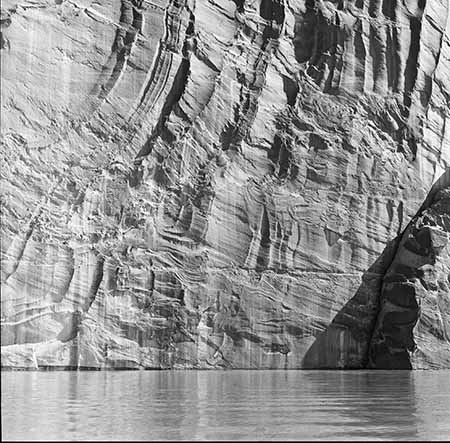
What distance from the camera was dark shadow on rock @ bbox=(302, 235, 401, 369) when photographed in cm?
1738

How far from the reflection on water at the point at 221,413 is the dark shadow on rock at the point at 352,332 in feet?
23.7

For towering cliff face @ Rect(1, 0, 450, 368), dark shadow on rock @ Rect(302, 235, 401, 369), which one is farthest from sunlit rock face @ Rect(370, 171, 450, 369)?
dark shadow on rock @ Rect(302, 235, 401, 369)

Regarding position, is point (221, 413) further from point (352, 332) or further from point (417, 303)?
point (352, 332)

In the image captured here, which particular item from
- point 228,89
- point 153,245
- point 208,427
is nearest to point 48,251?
point 153,245

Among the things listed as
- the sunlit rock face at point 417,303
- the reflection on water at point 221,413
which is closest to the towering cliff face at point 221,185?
the sunlit rock face at point 417,303

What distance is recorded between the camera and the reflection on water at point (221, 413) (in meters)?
5.36

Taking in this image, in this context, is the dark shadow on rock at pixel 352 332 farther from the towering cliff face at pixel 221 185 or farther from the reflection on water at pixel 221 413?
the reflection on water at pixel 221 413

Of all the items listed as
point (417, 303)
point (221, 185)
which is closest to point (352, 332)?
point (417, 303)

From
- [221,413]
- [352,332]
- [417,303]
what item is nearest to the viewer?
[221,413]

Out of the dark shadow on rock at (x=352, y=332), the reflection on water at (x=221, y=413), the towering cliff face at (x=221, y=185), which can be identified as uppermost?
the towering cliff face at (x=221, y=185)

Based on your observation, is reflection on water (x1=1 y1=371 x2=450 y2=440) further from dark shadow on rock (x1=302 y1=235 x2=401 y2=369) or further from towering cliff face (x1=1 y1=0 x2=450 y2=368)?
dark shadow on rock (x1=302 y1=235 x2=401 y2=369)

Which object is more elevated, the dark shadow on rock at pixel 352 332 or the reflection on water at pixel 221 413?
the dark shadow on rock at pixel 352 332

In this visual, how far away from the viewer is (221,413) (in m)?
6.61

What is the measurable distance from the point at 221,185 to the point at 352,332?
382 centimetres
